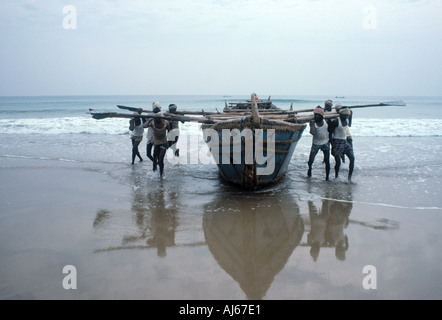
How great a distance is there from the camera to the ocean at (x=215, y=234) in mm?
3248

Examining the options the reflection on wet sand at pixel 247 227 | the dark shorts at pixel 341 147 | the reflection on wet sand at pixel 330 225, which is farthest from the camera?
the dark shorts at pixel 341 147

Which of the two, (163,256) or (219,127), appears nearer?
(163,256)

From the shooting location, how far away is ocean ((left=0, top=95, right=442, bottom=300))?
3248mm

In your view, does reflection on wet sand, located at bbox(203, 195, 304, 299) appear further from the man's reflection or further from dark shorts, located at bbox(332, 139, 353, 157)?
dark shorts, located at bbox(332, 139, 353, 157)

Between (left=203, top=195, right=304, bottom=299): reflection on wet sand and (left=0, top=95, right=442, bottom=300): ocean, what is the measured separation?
0.02 meters

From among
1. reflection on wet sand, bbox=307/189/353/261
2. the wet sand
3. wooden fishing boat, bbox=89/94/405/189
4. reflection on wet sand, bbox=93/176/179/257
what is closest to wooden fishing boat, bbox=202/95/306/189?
wooden fishing boat, bbox=89/94/405/189

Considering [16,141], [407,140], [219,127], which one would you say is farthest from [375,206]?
[16,141]

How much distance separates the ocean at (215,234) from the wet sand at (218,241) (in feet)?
0.05

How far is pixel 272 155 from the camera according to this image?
613 centimetres

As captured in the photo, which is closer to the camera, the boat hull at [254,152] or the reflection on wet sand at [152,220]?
the reflection on wet sand at [152,220]

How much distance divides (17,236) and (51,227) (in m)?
0.44

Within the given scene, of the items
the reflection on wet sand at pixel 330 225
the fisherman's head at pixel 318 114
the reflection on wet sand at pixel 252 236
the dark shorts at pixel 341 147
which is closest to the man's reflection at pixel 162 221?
the reflection on wet sand at pixel 252 236

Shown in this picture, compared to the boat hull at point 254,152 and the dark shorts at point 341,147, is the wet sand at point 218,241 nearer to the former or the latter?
the boat hull at point 254,152
